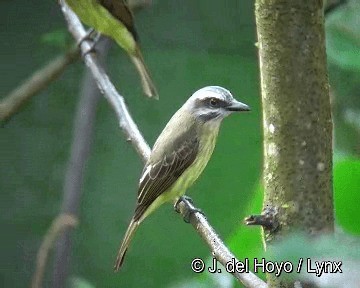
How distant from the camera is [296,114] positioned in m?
0.74

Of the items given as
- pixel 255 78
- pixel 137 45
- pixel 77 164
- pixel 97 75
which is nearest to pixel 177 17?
pixel 255 78

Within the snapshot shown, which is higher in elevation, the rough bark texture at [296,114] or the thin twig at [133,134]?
the rough bark texture at [296,114]

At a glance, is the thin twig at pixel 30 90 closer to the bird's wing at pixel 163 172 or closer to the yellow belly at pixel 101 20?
the yellow belly at pixel 101 20

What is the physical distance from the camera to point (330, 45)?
0.93 metres

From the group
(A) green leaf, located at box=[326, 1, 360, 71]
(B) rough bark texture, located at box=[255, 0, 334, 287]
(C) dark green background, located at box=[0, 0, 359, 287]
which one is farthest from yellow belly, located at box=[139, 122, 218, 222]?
(C) dark green background, located at box=[0, 0, 359, 287]

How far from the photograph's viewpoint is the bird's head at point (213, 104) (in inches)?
48.3

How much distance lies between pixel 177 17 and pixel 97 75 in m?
1.10

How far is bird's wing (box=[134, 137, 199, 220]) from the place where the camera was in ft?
4.15

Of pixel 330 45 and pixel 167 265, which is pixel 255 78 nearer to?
pixel 167 265

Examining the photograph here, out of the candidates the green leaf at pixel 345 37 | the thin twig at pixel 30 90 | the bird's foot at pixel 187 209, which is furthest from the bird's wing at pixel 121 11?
the green leaf at pixel 345 37

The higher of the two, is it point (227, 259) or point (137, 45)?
point (227, 259)

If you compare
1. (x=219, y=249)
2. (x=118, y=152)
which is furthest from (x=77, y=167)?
(x=219, y=249)

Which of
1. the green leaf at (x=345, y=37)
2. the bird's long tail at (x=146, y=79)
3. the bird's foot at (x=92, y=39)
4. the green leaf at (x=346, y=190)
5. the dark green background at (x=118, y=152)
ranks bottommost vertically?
the dark green background at (x=118, y=152)

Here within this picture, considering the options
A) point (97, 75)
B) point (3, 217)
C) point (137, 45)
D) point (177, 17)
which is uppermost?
point (97, 75)
